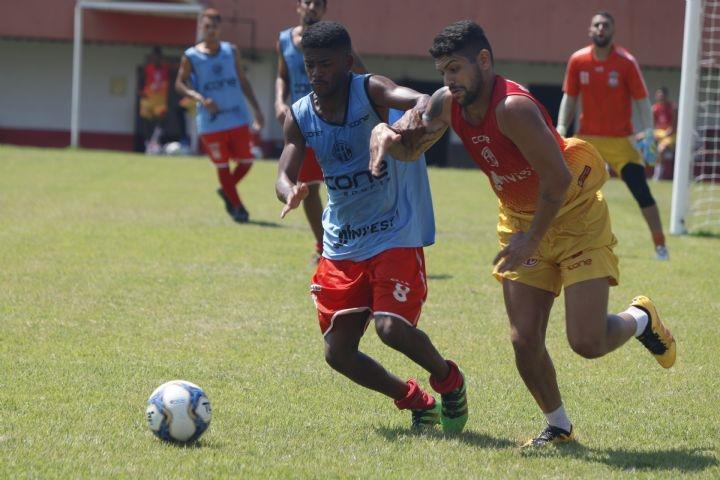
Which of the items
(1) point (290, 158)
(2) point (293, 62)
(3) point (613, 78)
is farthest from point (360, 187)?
(3) point (613, 78)

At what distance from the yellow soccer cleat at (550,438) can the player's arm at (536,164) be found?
3.03 feet

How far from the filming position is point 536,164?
485 centimetres

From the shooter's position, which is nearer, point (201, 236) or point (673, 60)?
point (201, 236)

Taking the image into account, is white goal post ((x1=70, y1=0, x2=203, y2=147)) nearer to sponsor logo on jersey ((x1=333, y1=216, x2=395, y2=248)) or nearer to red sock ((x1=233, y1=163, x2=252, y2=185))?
red sock ((x1=233, y1=163, x2=252, y2=185))

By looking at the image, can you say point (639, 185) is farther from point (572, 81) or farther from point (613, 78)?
point (572, 81)

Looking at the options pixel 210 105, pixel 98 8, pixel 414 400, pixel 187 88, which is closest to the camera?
pixel 414 400

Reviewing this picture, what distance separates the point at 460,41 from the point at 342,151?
1002 millimetres

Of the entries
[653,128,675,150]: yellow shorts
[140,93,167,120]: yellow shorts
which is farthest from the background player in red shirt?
[140,93,167,120]: yellow shorts

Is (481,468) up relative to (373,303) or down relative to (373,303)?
down

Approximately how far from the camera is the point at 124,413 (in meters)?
5.66

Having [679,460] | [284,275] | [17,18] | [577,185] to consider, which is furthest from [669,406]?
[17,18]

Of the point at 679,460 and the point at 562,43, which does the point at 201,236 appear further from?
the point at 562,43

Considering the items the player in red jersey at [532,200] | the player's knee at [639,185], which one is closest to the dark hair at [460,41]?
the player in red jersey at [532,200]

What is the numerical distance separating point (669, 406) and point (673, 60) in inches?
1038
